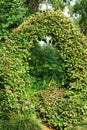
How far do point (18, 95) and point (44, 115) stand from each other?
0.90 m

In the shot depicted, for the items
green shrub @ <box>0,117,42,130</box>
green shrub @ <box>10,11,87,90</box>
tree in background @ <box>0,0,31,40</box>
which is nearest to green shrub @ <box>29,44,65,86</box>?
tree in background @ <box>0,0,31,40</box>

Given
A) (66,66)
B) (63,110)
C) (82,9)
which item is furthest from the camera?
(82,9)

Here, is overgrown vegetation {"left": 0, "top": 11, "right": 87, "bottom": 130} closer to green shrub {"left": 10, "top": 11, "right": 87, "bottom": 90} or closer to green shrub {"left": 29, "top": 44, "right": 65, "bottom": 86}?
green shrub {"left": 10, "top": 11, "right": 87, "bottom": 90}

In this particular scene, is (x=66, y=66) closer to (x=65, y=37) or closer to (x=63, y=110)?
(x=65, y=37)

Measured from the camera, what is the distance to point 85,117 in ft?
36.3

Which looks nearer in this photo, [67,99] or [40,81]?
[67,99]

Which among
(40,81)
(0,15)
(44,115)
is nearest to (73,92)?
(44,115)

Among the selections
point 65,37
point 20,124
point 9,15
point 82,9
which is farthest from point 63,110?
point 82,9

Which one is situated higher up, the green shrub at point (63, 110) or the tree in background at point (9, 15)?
the tree in background at point (9, 15)

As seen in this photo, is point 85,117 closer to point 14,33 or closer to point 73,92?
point 73,92

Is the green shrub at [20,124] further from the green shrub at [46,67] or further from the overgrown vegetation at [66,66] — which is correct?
the green shrub at [46,67]

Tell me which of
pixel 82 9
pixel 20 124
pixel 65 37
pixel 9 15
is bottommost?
pixel 20 124

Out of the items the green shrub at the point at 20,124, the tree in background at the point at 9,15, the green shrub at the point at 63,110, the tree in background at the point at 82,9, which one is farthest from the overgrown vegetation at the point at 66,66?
the tree in background at the point at 82,9

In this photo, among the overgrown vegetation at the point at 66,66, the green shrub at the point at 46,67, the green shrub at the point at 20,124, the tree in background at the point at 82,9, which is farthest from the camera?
the tree in background at the point at 82,9
